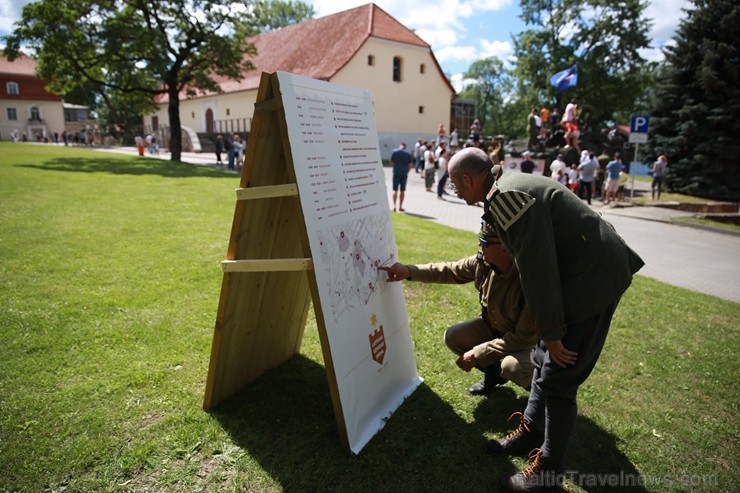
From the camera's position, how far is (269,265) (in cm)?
244

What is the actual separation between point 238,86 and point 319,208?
132 feet

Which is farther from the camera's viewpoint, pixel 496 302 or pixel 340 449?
pixel 496 302

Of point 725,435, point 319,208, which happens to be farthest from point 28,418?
point 725,435

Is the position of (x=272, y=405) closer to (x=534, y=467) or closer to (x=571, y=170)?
(x=534, y=467)

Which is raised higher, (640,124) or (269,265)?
(640,124)

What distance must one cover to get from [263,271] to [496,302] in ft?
4.89

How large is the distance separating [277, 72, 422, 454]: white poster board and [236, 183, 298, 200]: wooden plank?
0.05m

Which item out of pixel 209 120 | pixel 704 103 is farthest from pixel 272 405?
pixel 209 120

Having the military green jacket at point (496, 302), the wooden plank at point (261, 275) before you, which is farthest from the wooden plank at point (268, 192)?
the military green jacket at point (496, 302)

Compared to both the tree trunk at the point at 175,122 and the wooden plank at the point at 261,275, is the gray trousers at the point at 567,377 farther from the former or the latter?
the tree trunk at the point at 175,122

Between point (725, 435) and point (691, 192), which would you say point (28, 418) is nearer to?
point (725, 435)

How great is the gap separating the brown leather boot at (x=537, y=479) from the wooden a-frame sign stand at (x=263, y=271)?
938 millimetres

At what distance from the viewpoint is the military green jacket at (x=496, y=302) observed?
2.76m

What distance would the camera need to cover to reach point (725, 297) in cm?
674
